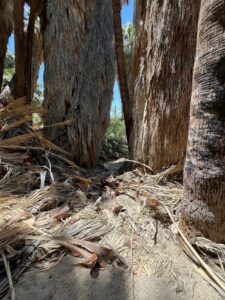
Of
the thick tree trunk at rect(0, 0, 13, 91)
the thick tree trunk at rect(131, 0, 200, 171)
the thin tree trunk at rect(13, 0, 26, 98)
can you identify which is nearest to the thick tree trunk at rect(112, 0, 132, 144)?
the thick tree trunk at rect(131, 0, 200, 171)

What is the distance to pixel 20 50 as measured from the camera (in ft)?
11.2

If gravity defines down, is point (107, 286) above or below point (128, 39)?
below

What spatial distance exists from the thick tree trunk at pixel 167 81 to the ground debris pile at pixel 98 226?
173 millimetres

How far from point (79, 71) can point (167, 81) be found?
1.46 metres

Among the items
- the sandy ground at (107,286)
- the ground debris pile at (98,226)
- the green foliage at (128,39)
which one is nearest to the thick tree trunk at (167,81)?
the ground debris pile at (98,226)

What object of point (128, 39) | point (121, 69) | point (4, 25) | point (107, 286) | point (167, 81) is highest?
point (128, 39)

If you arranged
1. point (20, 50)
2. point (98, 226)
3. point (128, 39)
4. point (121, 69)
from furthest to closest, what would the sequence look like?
point (128, 39) → point (20, 50) → point (121, 69) → point (98, 226)

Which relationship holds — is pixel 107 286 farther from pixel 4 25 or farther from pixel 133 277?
pixel 4 25

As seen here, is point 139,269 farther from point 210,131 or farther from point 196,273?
point 210,131

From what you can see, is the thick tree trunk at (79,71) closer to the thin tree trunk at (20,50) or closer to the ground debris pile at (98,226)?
the thin tree trunk at (20,50)

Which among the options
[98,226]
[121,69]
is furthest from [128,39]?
[98,226]

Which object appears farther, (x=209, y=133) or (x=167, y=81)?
(x=167, y=81)

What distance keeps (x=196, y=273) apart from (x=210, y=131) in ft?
1.78

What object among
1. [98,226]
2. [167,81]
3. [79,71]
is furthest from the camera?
[79,71]
